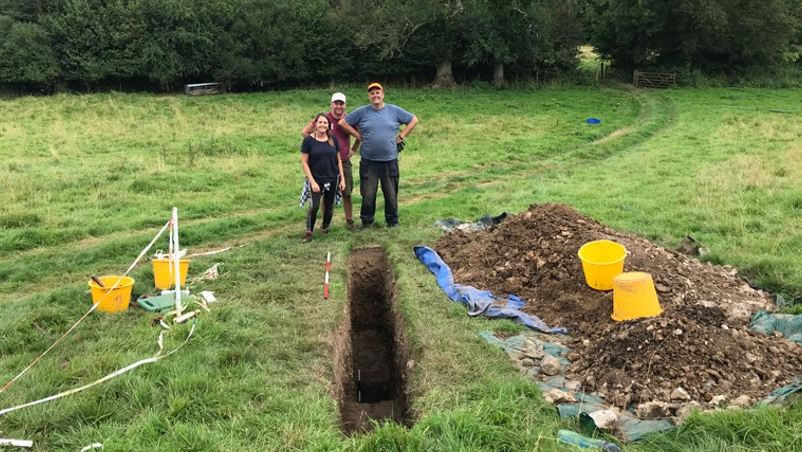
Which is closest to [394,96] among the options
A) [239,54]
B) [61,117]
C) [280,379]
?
[239,54]

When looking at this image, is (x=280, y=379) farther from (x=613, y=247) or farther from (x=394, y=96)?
(x=394, y=96)

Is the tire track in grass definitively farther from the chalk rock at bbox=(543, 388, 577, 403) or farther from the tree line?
the tree line

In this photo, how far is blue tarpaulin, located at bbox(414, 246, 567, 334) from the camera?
5332 mm

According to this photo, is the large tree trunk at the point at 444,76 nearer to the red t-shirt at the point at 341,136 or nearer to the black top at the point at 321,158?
the red t-shirt at the point at 341,136

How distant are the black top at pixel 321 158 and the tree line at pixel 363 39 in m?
24.8

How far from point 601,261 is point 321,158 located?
155 inches

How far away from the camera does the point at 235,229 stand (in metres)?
8.90

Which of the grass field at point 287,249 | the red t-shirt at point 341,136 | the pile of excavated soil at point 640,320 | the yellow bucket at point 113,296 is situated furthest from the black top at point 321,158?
the yellow bucket at point 113,296

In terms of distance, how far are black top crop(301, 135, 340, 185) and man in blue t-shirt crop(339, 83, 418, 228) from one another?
440 mm

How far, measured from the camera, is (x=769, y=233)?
7473mm

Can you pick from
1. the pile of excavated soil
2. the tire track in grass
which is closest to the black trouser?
the pile of excavated soil

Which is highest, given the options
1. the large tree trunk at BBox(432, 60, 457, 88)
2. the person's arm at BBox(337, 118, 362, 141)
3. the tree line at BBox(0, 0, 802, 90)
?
the tree line at BBox(0, 0, 802, 90)

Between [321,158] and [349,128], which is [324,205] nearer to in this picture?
[321,158]

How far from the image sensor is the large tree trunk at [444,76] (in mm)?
33156
